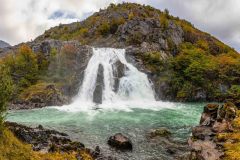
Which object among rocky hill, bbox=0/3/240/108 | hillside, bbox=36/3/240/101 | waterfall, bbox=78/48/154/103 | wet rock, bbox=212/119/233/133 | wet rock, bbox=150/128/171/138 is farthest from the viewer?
hillside, bbox=36/3/240/101

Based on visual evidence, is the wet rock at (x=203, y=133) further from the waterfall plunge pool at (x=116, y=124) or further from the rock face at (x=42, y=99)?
the rock face at (x=42, y=99)

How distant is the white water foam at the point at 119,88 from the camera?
6406 cm

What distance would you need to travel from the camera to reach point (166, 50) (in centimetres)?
9650

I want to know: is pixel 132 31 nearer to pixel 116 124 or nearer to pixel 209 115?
pixel 116 124

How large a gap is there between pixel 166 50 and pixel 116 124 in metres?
59.9

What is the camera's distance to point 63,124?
40.3m

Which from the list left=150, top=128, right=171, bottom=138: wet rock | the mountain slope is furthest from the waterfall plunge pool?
the mountain slope

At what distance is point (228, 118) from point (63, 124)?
21.1 meters

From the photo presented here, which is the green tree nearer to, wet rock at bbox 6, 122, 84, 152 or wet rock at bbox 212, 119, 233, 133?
wet rock at bbox 6, 122, 84, 152

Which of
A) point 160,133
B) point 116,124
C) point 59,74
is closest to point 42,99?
point 59,74

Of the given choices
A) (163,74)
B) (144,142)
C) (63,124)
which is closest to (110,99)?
(163,74)

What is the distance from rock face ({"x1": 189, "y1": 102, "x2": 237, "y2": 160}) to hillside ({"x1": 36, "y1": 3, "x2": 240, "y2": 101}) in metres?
31.7

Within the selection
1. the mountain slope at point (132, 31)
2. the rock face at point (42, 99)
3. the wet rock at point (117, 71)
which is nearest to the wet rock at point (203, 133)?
the rock face at point (42, 99)

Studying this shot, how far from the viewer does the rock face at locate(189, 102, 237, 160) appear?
22016 millimetres
